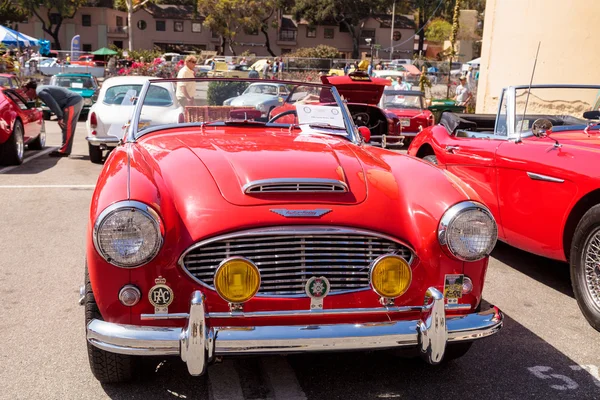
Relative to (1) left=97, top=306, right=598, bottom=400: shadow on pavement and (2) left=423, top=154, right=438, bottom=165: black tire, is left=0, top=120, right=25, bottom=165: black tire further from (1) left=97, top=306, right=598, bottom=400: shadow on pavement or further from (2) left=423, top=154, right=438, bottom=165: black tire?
(1) left=97, top=306, right=598, bottom=400: shadow on pavement

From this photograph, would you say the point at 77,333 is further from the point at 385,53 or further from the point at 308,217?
the point at 385,53

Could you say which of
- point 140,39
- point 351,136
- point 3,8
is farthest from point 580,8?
point 140,39

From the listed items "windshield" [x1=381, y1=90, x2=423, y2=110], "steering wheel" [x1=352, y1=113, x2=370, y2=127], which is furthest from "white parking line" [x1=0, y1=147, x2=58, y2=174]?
"windshield" [x1=381, y1=90, x2=423, y2=110]

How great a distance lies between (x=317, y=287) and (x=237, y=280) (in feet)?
1.20

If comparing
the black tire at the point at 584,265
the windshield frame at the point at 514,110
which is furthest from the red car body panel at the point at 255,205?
the windshield frame at the point at 514,110

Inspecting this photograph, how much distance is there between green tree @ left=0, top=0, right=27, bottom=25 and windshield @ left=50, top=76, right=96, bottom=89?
157ft

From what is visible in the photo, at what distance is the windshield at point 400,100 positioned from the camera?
52.5 feet

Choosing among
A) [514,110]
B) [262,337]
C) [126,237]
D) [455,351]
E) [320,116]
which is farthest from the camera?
[514,110]

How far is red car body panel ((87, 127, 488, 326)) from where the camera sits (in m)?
2.91

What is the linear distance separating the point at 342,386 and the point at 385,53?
7255cm

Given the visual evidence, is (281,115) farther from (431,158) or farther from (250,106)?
(431,158)

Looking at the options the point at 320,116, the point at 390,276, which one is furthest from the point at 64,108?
the point at 390,276

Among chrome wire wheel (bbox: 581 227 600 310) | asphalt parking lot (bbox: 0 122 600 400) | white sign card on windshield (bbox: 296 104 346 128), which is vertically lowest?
asphalt parking lot (bbox: 0 122 600 400)

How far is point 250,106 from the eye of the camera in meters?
4.79
